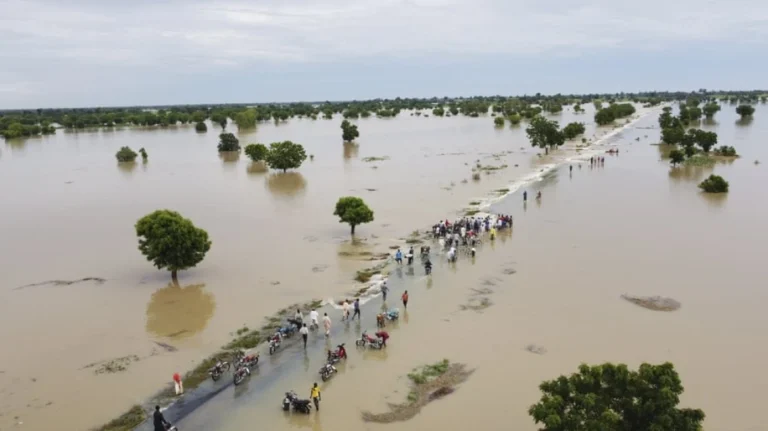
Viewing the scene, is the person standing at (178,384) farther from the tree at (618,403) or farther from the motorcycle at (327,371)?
the tree at (618,403)

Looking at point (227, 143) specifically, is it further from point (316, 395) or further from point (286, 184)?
point (316, 395)

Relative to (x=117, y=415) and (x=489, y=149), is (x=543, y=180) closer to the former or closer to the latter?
(x=489, y=149)

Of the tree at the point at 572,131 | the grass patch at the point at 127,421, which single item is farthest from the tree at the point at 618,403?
the tree at the point at 572,131

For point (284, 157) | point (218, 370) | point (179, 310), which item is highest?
point (284, 157)

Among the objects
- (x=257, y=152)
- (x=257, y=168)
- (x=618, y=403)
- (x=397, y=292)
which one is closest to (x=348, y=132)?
(x=257, y=152)

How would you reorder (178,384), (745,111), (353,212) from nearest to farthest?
1. (178,384)
2. (353,212)
3. (745,111)

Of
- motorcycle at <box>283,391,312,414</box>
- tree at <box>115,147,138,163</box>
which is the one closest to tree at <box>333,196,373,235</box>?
motorcycle at <box>283,391,312,414</box>

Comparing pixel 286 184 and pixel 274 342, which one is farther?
pixel 286 184

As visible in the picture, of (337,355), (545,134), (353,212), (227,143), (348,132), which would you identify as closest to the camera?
(337,355)
